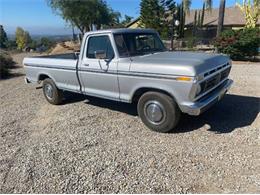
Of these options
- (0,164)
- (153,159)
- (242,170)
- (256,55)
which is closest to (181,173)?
(153,159)

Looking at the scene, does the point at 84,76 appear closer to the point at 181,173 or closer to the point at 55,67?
the point at 55,67

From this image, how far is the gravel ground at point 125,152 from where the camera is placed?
3543mm

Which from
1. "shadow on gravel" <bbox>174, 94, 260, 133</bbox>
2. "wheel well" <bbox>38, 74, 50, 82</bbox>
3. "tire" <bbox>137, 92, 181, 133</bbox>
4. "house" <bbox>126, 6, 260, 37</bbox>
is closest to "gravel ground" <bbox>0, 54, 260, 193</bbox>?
"shadow on gravel" <bbox>174, 94, 260, 133</bbox>

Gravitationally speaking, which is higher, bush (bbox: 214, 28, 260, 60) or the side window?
the side window

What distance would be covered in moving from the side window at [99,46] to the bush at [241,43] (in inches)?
409

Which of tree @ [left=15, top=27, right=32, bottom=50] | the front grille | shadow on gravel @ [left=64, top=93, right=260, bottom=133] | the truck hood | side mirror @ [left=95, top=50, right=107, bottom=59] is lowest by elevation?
tree @ [left=15, top=27, right=32, bottom=50]

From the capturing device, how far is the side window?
214 inches

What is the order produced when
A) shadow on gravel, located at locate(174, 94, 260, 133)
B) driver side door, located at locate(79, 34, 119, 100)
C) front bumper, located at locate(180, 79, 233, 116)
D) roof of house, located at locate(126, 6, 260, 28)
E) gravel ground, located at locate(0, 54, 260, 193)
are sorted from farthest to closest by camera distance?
roof of house, located at locate(126, 6, 260, 28)
driver side door, located at locate(79, 34, 119, 100)
shadow on gravel, located at locate(174, 94, 260, 133)
front bumper, located at locate(180, 79, 233, 116)
gravel ground, located at locate(0, 54, 260, 193)

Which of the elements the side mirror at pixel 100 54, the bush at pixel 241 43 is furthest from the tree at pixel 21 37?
the side mirror at pixel 100 54

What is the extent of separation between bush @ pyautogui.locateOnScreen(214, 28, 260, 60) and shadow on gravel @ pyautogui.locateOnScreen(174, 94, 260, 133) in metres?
8.23

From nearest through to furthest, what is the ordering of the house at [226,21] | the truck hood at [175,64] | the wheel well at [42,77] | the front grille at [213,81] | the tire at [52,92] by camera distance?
1. the truck hood at [175,64]
2. the front grille at [213,81]
3. the tire at [52,92]
4. the wheel well at [42,77]
5. the house at [226,21]

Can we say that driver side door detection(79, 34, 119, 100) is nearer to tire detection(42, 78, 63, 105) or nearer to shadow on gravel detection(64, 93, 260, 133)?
shadow on gravel detection(64, 93, 260, 133)

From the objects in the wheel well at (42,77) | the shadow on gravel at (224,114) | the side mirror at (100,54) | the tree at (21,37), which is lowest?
the tree at (21,37)

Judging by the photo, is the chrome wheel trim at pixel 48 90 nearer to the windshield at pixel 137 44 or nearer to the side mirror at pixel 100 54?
the side mirror at pixel 100 54
